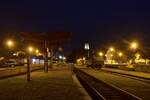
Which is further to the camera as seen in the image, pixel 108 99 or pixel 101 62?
pixel 101 62

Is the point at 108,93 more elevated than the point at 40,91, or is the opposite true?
the point at 40,91

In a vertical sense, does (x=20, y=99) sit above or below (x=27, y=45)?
below

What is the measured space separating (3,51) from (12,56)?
23.2 ft

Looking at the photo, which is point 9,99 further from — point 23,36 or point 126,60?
point 126,60

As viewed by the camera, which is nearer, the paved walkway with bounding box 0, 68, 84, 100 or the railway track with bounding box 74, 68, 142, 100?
the paved walkway with bounding box 0, 68, 84, 100

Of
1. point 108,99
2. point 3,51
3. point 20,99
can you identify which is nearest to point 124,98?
point 108,99

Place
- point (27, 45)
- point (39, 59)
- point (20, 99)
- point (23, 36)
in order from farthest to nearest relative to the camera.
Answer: point (39, 59)
point (23, 36)
point (27, 45)
point (20, 99)

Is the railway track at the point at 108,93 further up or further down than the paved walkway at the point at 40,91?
further down

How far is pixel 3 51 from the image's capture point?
474ft

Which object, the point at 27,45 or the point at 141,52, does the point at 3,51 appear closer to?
the point at 141,52

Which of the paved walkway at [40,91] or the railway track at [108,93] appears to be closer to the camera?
the paved walkway at [40,91]

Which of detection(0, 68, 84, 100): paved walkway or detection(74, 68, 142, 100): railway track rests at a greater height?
detection(0, 68, 84, 100): paved walkway

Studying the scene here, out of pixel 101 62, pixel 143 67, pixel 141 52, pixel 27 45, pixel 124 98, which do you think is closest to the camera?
pixel 124 98

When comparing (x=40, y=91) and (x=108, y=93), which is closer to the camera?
(x=40, y=91)
